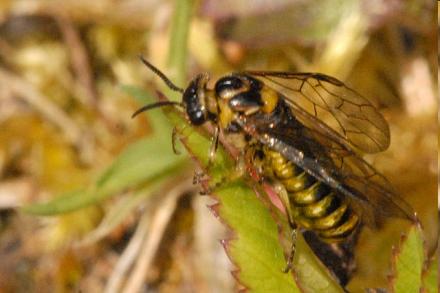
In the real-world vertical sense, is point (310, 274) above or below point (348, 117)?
below

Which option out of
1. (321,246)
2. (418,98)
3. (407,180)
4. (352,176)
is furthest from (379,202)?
(418,98)

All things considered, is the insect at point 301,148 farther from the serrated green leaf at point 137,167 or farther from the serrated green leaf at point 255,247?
the serrated green leaf at point 137,167

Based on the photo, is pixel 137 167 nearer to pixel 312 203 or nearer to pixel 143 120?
pixel 143 120

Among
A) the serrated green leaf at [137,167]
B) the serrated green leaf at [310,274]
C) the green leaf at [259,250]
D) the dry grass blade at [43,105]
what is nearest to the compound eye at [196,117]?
the green leaf at [259,250]

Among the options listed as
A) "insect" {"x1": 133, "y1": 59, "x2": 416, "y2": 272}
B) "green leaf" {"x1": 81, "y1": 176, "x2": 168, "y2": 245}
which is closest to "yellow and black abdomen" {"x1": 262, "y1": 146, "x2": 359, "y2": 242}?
"insect" {"x1": 133, "y1": 59, "x2": 416, "y2": 272}

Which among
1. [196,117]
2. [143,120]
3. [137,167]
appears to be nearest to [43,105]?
[143,120]

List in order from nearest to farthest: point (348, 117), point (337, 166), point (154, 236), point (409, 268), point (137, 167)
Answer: point (409, 268) < point (337, 166) < point (348, 117) < point (137, 167) < point (154, 236)
